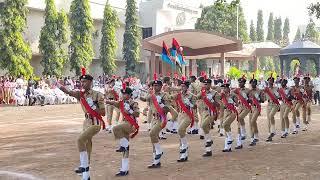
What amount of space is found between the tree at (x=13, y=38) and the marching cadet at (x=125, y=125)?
29.1m

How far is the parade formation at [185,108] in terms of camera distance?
9.76 meters

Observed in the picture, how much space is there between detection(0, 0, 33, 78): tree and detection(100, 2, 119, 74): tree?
13146 millimetres

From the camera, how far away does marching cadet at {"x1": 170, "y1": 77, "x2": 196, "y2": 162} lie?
11.7 m

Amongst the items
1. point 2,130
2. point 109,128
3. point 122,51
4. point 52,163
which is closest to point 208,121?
point 52,163

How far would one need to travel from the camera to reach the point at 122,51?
55.9 metres

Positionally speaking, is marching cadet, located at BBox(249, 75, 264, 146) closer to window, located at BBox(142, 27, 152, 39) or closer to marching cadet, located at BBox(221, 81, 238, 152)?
marching cadet, located at BBox(221, 81, 238, 152)

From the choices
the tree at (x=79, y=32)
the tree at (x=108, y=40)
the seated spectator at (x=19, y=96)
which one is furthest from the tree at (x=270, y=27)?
the seated spectator at (x=19, y=96)

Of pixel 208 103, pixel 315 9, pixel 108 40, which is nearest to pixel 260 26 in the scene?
pixel 108 40

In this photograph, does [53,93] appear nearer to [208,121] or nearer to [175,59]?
[175,59]

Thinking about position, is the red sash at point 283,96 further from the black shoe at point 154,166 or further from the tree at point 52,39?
the tree at point 52,39

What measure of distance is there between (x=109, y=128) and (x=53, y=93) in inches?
671

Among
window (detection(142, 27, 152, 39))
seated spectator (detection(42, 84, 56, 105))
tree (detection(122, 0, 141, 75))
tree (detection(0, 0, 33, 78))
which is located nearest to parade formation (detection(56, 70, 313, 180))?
seated spectator (detection(42, 84, 56, 105))

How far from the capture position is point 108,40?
167 feet

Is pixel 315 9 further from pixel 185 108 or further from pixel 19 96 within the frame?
pixel 19 96
